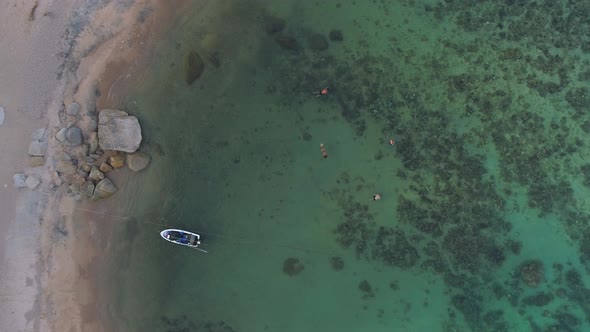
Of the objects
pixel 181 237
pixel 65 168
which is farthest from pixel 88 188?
pixel 181 237

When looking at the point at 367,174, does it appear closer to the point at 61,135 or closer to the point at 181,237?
the point at 181,237

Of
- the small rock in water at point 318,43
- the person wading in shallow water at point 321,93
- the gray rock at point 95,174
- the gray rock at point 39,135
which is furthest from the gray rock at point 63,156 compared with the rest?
the small rock in water at point 318,43

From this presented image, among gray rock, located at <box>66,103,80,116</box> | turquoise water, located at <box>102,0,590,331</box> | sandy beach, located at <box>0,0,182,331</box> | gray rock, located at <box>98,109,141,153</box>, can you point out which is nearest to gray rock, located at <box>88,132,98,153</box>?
gray rock, located at <box>98,109,141,153</box>

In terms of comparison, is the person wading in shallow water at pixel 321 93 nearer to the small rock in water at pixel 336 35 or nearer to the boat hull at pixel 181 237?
the small rock in water at pixel 336 35

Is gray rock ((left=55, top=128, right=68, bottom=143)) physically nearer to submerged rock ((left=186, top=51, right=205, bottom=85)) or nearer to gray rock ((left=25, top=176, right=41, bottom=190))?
gray rock ((left=25, top=176, right=41, bottom=190))

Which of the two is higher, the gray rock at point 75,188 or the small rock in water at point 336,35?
the small rock in water at point 336,35

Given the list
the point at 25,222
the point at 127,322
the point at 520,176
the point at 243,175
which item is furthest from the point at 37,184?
the point at 520,176
